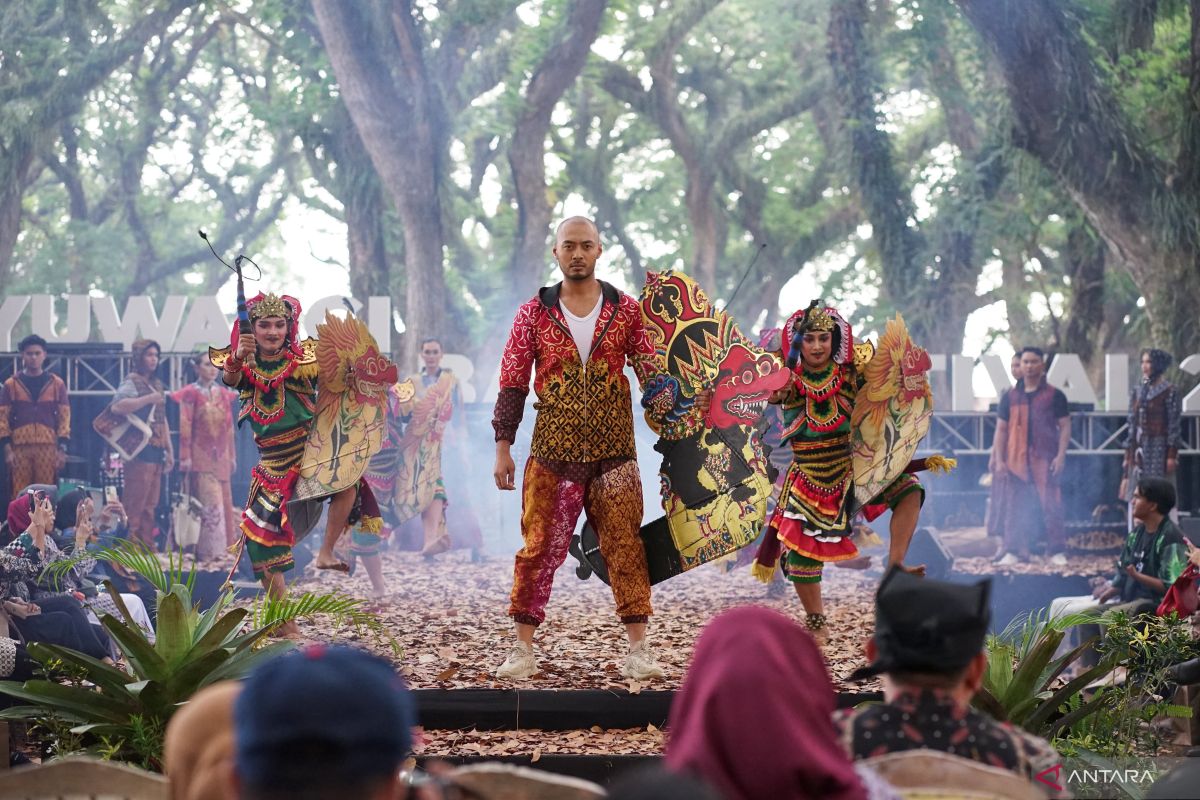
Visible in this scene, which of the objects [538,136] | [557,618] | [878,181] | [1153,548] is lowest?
[557,618]

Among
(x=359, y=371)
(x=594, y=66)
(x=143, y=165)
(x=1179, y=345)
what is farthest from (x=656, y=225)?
(x=359, y=371)

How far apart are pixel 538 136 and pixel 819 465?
15.4 m

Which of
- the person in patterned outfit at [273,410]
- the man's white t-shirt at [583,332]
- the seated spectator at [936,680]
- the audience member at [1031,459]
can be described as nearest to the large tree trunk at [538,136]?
the audience member at [1031,459]

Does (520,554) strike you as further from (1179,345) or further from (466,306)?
(466,306)

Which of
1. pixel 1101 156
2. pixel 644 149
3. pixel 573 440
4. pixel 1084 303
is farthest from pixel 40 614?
pixel 644 149

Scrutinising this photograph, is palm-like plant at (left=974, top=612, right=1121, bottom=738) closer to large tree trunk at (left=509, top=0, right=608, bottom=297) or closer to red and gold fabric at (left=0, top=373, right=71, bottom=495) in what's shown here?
red and gold fabric at (left=0, top=373, right=71, bottom=495)

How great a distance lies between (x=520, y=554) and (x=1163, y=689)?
3048 millimetres

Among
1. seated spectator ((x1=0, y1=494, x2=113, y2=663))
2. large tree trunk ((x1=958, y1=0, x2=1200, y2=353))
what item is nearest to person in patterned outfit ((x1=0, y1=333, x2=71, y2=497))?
seated spectator ((x1=0, y1=494, x2=113, y2=663))

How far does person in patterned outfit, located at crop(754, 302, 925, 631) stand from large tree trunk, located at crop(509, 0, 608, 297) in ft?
47.3

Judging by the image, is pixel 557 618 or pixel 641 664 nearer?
pixel 641 664

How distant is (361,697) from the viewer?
1860 millimetres

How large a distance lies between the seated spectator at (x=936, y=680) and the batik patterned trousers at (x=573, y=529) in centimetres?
354

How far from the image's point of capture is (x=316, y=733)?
5.98 feet

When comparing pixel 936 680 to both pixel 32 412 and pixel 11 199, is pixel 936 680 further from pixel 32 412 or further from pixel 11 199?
pixel 11 199
